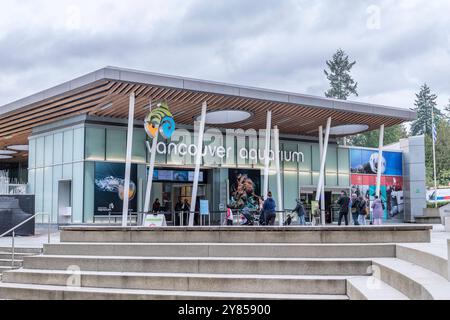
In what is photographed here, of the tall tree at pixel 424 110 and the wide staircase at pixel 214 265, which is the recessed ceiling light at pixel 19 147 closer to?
the wide staircase at pixel 214 265

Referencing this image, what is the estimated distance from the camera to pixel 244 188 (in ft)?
102

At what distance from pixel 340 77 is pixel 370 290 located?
3112 inches

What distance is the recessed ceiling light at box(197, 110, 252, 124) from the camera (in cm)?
2600

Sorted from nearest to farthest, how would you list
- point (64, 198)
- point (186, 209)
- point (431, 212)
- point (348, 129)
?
point (64, 198)
point (186, 209)
point (348, 129)
point (431, 212)

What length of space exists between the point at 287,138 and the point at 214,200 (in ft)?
20.3

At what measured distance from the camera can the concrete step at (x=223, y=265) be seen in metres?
9.79

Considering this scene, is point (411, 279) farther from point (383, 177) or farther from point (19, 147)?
point (19, 147)

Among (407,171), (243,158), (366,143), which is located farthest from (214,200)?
(366,143)

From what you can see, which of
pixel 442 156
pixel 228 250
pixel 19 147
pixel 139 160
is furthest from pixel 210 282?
pixel 442 156

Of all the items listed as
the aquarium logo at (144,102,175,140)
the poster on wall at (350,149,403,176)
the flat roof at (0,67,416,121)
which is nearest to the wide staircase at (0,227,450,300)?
the flat roof at (0,67,416,121)

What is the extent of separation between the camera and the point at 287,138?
110 ft

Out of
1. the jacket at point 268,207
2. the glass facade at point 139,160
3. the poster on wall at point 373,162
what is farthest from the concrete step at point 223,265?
the poster on wall at point 373,162

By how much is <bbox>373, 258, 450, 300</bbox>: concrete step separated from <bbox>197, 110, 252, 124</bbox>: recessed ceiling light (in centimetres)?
1665
